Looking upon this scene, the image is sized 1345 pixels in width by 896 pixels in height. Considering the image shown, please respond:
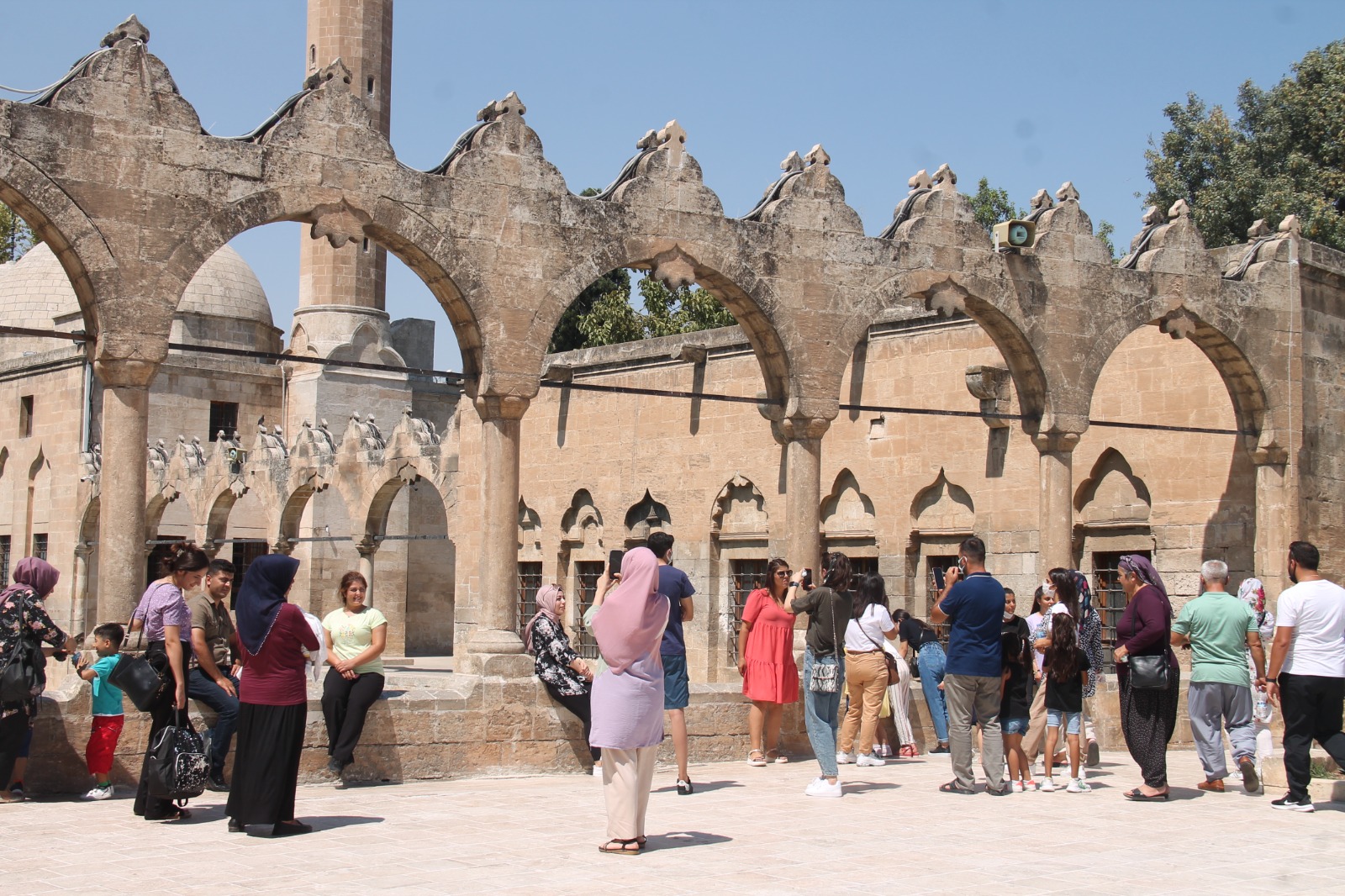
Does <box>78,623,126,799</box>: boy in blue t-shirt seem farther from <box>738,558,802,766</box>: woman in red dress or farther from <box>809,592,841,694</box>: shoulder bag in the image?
<box>738,558,802,766</box>: woman in red dress

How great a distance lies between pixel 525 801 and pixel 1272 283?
912 cm

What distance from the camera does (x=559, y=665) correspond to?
30.6ft

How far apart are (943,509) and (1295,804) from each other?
851cm

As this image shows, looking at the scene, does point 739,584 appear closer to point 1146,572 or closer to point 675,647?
point 675,647

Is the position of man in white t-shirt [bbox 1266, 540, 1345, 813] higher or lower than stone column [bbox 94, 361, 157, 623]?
lower

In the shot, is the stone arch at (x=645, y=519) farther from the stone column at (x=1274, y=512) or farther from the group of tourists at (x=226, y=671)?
the group of tourists at (x=226, y=671)

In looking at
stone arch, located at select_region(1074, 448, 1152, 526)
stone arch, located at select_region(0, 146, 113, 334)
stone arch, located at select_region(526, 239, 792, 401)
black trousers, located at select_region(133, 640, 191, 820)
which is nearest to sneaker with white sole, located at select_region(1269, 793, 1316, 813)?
stone arch, located at select_region(526, 239, 792, 401)

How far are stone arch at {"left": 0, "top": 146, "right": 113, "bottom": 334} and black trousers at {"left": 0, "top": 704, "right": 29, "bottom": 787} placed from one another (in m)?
2.54

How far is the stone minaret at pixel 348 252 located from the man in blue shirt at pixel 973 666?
57.7 feet

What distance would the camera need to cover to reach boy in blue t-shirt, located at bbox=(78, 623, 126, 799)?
764cm

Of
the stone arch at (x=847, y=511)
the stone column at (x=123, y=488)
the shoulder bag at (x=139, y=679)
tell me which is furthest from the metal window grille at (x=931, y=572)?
the shoulder bag at (x=139, y=679)

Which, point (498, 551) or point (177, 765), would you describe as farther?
point (498, 551)

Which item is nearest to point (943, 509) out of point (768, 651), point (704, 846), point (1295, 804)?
point (768, 651)

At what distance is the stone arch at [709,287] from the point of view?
407 inches
